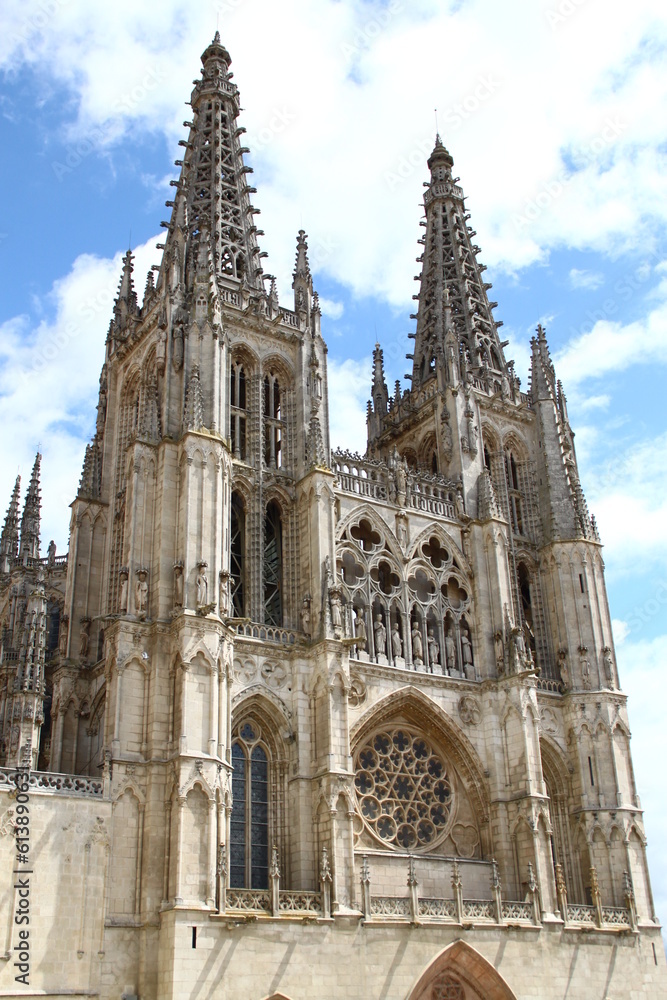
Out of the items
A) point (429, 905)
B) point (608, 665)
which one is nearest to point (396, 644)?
point (429, 905)

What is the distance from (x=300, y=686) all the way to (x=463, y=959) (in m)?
8.60

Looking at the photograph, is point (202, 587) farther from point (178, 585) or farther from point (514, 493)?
point (514, 493)

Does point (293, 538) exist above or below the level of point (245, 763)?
above

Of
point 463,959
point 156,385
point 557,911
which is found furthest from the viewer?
point 156,385

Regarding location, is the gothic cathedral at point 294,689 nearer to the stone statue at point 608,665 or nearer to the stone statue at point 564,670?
the stone statue at point 564,670

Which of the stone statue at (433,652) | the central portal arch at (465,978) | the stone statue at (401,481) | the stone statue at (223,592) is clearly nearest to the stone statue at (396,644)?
the stone statue at (433,652)

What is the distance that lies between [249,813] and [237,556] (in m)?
7.99

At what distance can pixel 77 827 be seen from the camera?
996 inches

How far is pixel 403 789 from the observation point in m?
32.2

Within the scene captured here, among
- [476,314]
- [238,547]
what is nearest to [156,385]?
[238,547]

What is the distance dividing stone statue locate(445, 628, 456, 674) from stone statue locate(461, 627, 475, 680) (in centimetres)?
37

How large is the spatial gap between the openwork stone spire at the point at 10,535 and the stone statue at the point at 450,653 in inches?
716

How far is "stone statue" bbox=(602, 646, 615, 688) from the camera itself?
120 feet

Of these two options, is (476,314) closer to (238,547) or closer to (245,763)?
(238,547)
